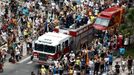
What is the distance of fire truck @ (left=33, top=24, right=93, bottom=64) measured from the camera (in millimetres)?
37031

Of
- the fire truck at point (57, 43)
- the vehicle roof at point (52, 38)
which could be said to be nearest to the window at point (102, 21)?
the fire truck at point (57, 43)

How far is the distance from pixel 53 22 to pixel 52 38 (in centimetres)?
714

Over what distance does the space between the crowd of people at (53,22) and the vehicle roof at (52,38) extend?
150 centimetres

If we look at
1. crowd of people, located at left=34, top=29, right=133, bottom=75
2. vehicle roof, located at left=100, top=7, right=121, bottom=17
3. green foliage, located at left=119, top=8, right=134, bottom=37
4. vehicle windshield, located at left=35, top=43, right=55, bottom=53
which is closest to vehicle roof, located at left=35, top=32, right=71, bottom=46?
vehicle windshield, located at left=35, top=43, right=55, bottom=53

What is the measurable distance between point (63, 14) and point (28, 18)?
133 inches

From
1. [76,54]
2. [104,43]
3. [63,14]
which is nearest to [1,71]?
[76,54]

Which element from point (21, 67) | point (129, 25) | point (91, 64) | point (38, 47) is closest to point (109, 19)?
point (129, 25)

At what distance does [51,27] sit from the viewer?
1725 inches

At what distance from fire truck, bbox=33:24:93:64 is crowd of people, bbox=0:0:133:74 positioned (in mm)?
880

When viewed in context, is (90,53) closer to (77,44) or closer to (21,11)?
(77,44)

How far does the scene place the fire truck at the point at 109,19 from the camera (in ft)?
144

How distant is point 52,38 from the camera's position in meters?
37.6

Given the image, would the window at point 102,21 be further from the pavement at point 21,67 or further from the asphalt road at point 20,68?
the asphalt road at point 20,68

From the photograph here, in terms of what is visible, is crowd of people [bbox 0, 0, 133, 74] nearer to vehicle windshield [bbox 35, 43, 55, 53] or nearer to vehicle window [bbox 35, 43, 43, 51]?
vehicle windshield [bbox 35, 43, 55, 53]
